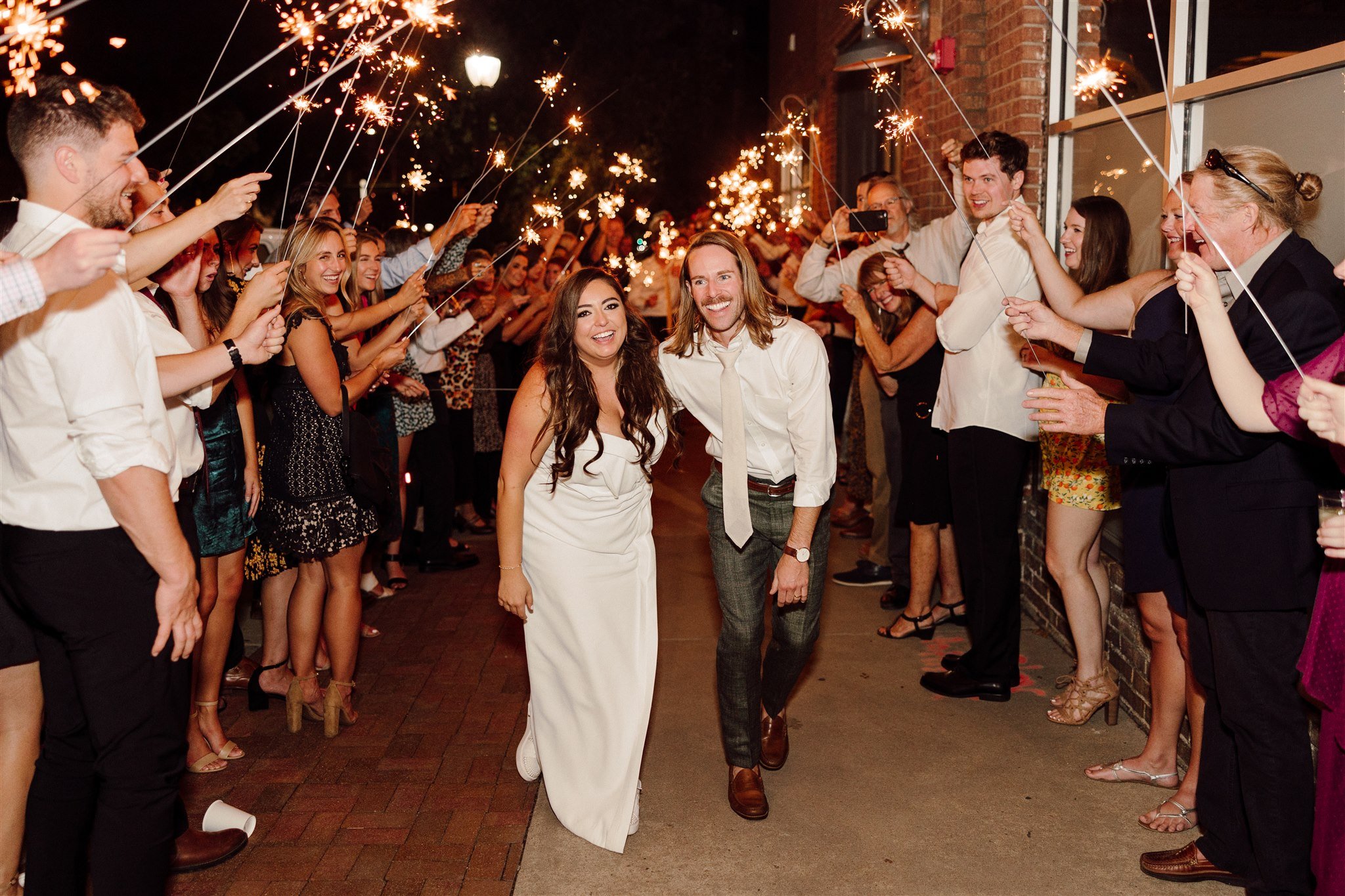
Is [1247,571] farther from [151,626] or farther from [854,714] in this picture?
[151,626]

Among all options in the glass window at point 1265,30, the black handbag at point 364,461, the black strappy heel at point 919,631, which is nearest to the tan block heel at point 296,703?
the black handbag at point 364,461

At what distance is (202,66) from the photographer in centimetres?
1052

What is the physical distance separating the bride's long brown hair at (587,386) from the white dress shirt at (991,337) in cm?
134

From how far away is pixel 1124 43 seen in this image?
480cm

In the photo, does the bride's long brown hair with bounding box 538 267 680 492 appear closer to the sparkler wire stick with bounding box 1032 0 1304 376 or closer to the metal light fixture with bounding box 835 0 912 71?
the sparkler wire stick with bounding box 1032 0 1304 376

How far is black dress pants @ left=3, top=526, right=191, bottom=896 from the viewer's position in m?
2.34

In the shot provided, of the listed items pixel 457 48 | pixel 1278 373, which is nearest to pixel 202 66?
pixel 457 48

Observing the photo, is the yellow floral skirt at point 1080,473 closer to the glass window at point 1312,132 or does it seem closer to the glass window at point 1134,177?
the glass window at point 1134,177

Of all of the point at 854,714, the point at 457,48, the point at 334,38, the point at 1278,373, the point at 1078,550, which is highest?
the point at 457,48

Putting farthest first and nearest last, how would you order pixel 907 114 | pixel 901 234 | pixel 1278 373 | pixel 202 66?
pixel 202 66
pixel 907 114
pixel 901 234
pixel 1278 373

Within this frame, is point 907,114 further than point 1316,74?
Yes

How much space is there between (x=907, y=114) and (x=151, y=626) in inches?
246

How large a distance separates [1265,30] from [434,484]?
4.73 metres

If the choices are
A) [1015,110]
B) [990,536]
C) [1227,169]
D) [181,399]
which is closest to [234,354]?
[181,399]
